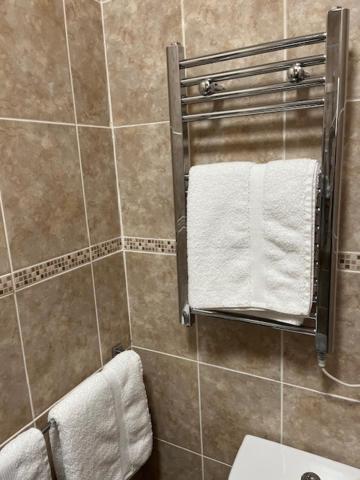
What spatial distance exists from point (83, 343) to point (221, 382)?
1.44ft

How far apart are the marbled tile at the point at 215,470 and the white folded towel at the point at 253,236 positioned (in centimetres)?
63

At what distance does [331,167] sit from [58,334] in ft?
2.60

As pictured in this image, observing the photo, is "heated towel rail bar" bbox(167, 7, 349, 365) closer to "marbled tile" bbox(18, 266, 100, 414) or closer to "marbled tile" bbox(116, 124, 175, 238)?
"marbled tile" bbox(116, 124, 175, 238)

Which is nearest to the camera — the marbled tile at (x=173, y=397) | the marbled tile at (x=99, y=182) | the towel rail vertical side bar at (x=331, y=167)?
the towel rail vertical side bar at (x=331, y=167)

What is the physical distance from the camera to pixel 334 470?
35.6 inches

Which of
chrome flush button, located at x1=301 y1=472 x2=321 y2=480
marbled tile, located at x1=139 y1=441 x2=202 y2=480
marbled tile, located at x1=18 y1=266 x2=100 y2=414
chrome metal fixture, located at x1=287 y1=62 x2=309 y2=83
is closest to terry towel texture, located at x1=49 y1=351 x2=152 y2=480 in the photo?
marbled tile, located at x1=18 y1=266 x2=100 y2=414

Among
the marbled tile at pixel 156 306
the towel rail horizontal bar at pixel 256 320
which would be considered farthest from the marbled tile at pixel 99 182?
the towel rail horizontal bar at pixel 256 320

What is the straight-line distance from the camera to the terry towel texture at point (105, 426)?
2.87 ft

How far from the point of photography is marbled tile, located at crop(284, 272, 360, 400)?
0.86 metres

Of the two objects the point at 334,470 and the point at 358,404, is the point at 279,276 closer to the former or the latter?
the point at 358,404

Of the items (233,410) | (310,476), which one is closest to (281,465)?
(310,476)

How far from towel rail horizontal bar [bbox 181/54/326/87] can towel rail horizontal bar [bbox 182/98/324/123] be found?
0.07m

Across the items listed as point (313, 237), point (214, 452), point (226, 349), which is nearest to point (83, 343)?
point (226, 349)

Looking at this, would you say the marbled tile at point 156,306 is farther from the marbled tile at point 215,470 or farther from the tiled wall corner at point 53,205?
the marbled tile at point 215,470
